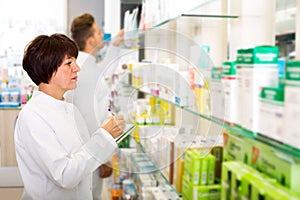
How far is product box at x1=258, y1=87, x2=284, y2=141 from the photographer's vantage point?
37.7 inches

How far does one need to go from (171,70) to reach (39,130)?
79 cm

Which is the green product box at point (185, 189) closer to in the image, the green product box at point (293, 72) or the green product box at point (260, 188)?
the green product box at point (260, 188)

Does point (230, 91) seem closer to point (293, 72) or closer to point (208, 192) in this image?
point (293, 72)

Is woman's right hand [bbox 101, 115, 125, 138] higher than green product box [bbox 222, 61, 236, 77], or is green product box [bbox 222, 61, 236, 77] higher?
green product box [bbox 222, 61, 236, 77]

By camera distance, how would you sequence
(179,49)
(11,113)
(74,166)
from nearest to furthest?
(74,166), (179,49), (11,113)

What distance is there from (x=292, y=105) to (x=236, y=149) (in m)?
0.47

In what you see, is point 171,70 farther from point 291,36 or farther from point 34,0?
point 34,0

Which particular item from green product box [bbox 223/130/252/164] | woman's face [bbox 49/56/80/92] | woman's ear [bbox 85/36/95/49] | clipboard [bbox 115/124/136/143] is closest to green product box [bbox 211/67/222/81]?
green product box [bbox 223/130/252/164]

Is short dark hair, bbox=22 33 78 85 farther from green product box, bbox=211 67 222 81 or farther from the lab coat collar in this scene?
green product box, bbox=211 67 222 81

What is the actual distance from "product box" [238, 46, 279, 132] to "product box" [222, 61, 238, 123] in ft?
0.33

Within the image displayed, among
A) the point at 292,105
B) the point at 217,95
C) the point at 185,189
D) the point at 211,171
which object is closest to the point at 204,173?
the point at 211,171

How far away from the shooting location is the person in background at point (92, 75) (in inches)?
74.3

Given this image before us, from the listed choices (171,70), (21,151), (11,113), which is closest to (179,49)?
(171,70)

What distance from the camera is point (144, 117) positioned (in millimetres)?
2410
